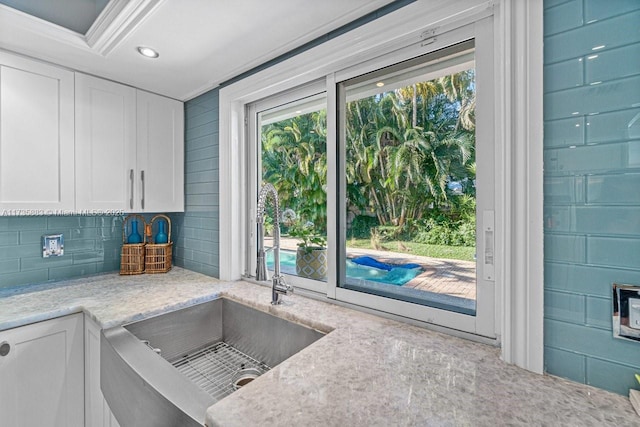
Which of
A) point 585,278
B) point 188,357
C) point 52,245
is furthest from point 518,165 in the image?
point 52,245

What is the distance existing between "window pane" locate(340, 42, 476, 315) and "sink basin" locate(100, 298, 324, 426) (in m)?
0.46

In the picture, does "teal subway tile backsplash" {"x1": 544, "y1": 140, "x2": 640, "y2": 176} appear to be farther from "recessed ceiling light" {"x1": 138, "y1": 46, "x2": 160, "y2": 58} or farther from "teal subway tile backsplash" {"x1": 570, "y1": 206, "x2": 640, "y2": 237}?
"recessed ceiling light" {"x1": 138, "y1": 46, "x2": 160, "y2": 58}

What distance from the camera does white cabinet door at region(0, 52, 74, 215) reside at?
144 centimetres

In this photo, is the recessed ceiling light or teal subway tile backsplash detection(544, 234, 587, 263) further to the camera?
the recessed ceiling light

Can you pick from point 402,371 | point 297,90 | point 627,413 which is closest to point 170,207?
point 297,90

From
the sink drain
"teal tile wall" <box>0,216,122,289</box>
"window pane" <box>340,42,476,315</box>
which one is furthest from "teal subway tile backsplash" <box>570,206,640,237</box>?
"teal tile wall" <box>0,216,122,289</box>

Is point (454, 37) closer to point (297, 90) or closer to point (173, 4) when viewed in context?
point (297, 90)

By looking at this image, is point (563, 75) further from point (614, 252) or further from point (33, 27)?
point (33, 27)

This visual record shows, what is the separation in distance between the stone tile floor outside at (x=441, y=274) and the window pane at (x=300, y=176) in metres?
0.40

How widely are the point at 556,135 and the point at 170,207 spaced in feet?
7.13

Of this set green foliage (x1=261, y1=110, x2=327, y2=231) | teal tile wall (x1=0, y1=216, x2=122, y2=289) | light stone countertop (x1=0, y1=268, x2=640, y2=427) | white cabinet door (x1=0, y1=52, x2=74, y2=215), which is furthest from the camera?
teal tile wall (x1=0, y1=216, x2=122, y2=289)

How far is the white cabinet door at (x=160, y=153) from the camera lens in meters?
1.96

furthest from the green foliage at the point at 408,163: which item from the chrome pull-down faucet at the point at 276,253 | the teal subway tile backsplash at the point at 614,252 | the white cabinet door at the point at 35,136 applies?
the white cabinet door at the point at 35,136

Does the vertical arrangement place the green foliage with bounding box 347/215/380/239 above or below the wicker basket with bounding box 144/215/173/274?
above
